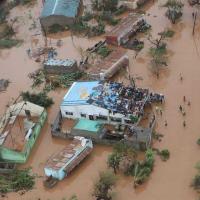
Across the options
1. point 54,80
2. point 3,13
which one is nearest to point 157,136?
point 54,80

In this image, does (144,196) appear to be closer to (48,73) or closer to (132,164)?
(132,164)

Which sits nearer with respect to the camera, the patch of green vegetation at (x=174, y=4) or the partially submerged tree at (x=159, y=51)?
the partially submerged tree at (x=159, y=51)

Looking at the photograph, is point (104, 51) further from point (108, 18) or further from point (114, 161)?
point (114, 161)

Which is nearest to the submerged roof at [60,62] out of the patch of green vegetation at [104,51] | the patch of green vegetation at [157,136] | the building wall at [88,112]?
the patch of green vegetation at [104,51]

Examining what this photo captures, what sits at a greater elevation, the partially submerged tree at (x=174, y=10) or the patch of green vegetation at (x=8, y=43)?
the partially submerged tree at (x=174, y=10)

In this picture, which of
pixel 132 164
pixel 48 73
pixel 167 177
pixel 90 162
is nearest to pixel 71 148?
pixel 90 162

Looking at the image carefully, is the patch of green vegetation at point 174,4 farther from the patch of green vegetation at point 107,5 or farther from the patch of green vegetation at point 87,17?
the patch of green vegetation at point 87,17
